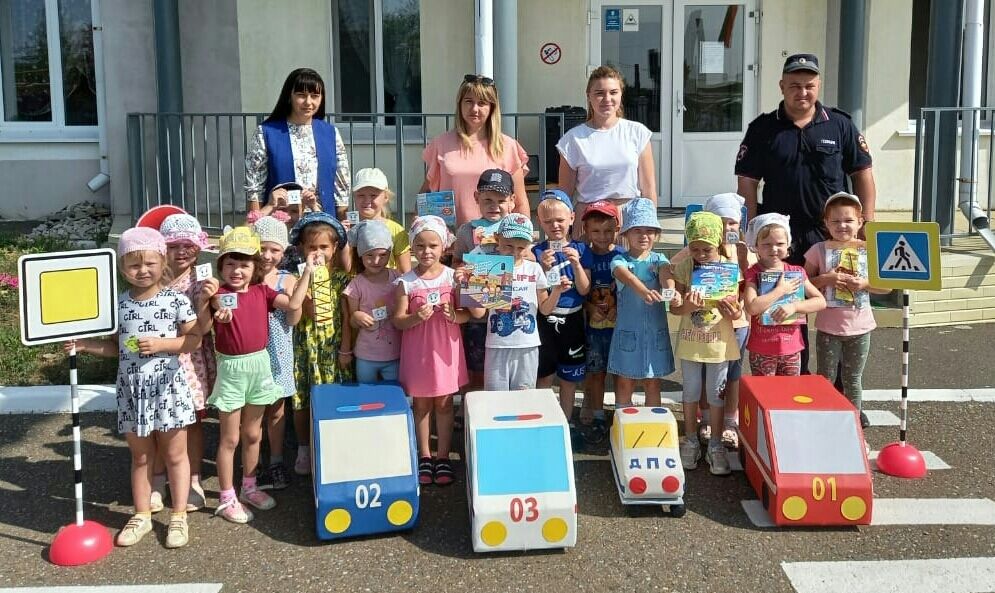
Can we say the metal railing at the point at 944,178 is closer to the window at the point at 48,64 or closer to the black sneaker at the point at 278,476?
the black sneaker at the point at 278,476

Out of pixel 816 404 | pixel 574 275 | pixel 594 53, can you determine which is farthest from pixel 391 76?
pixel 816 404

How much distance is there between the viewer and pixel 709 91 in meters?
11.0

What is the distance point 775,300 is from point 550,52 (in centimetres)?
691

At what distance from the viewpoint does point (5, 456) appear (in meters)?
5.00

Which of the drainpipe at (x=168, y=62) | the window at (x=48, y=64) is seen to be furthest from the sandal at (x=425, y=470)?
the window at (x=48, y=64)

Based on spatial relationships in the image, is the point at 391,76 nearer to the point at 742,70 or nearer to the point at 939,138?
the point at 742,70

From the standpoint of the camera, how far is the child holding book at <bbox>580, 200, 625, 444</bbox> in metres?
4.83

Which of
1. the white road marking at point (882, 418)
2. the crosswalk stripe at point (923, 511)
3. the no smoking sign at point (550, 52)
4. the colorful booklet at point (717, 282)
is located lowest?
the crosswalk stripe at point (923, 511)

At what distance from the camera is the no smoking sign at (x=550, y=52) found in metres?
10.7

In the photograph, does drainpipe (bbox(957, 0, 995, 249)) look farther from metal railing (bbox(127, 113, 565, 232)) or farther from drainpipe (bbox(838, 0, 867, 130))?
metal railing (bbox(127, 113, 565, 232))

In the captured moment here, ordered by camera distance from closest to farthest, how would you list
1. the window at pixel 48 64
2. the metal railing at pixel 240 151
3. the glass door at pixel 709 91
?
the metal railing at pixel 240 151
the glass door at pixel 709 91
the window at pixel 48 64

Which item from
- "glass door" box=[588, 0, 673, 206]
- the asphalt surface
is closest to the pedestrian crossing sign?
the asphalt surface

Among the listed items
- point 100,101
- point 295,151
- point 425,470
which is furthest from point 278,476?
point 100,101

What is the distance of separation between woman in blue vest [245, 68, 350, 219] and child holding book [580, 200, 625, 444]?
155 cm
